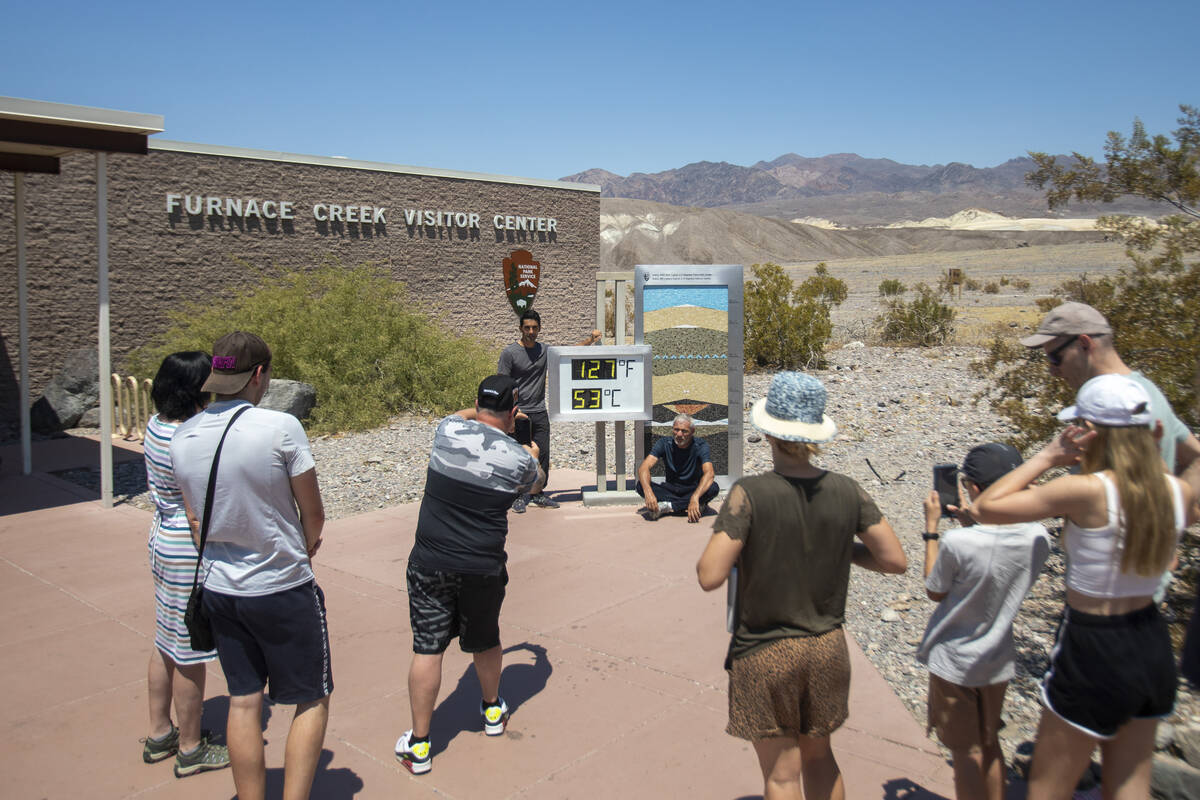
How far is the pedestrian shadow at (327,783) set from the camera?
373cm

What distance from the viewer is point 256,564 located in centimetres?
318

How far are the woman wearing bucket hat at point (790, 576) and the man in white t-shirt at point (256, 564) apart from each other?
4.84 ft

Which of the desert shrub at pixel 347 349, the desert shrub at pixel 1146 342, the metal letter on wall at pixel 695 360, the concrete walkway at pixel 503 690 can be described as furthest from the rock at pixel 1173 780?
the desert shrub at pixel 347 349

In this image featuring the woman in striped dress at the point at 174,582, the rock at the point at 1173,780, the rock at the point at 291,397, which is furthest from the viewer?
the rock at the point at 291,397

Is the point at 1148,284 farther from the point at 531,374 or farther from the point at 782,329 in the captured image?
the point at 782,329

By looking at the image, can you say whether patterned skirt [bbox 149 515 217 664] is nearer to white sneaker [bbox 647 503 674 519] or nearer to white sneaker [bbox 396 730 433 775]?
white sneaker [bbox 396 730 433 775]

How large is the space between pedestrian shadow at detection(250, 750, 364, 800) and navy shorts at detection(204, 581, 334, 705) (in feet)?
2.03

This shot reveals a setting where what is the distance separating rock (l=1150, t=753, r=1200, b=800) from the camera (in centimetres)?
328

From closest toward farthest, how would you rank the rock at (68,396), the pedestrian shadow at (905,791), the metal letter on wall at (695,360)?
1. the pedestrian shadow at (905,791)
2. the metal letter on wall at (695,360)
3. the rock at (68,396)

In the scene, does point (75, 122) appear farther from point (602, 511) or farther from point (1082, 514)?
point (1082, 514)

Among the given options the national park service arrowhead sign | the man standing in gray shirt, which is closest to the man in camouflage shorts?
the man standing in gray shirt

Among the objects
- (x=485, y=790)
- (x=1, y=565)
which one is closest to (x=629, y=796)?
(x=485, y=790)

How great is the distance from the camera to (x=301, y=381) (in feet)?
46.5

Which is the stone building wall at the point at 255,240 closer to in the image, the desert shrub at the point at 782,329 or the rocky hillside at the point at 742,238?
the desert shrub at the point at 782,329
